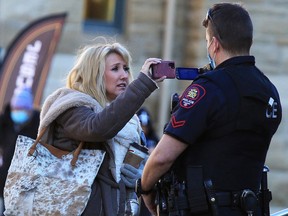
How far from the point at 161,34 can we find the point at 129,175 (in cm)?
623

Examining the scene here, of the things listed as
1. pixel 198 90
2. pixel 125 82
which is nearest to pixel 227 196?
pixel 198 90

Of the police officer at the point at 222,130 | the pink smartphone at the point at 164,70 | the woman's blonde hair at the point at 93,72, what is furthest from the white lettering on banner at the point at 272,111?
the woman's blonde hair at the point at 93,72

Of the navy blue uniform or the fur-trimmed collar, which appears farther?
the fur-trimmed collar

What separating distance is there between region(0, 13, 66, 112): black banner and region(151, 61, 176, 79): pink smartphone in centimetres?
572

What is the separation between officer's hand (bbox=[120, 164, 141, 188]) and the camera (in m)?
4.83

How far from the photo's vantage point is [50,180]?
15.3ft

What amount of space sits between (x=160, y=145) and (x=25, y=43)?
625 cm

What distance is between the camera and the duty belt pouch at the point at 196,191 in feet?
14.1

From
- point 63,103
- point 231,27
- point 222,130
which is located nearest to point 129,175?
point 63,103

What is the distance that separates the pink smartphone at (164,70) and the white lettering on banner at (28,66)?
5765 mm

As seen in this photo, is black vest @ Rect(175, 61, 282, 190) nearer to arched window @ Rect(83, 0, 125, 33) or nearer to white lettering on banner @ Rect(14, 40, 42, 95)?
white lettering on banner @ Rect(14, 40, 42, 95)

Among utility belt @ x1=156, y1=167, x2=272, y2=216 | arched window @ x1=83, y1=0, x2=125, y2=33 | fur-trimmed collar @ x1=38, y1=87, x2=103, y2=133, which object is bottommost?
utility belt @ x1=156, y1=167, x2=272, y2=216

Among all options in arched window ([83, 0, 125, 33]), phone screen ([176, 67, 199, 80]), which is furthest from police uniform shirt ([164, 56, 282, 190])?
arched window ([83, 0, 125, 33])

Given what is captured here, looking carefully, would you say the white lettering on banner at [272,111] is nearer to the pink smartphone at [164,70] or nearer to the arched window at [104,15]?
the pink smartphone at [164,70]
